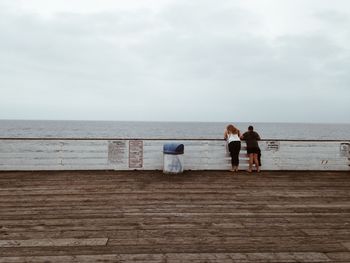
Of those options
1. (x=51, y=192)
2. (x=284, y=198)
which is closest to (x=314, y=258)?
(x=284, y=198)

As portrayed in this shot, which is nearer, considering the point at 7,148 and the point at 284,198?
the point at 284,198

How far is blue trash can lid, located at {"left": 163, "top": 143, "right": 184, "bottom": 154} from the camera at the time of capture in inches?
398

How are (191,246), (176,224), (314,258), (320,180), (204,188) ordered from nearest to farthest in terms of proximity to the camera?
(314,258)
(191,246)
(176,224)
(204,188)
(320,180)

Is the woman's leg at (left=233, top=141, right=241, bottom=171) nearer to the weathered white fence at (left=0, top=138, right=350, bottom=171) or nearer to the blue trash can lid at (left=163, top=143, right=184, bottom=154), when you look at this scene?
the weathered white fence at (left=0, top=138, right=350, bottom=171)

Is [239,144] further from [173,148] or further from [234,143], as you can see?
[173,148]

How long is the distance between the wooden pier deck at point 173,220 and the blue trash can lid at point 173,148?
4.05 ft

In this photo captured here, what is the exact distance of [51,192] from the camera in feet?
24.5

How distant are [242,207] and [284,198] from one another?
4.31ft

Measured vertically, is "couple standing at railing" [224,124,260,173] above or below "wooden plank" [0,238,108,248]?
above

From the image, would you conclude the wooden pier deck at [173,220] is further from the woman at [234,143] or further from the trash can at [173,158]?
the woman at [234,143]

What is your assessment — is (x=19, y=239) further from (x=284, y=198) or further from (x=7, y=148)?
(x=7, y=148)

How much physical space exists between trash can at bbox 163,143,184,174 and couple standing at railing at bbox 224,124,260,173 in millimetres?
1583

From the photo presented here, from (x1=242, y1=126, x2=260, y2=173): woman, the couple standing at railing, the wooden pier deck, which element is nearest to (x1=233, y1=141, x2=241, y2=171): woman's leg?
the couple standing at railing

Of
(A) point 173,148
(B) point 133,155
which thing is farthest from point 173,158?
(B) point 133,155
